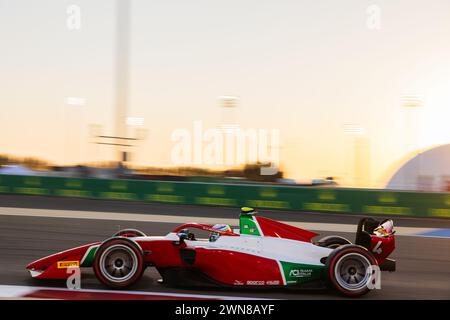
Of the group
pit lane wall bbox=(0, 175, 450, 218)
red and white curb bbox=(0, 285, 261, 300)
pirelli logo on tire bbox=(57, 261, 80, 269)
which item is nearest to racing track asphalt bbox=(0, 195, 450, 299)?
red and white curb bbox=(0, 285, 261, 300)

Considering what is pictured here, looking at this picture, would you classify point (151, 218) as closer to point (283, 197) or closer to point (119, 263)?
point (283, 197)

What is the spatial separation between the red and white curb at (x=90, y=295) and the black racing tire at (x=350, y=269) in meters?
0.83

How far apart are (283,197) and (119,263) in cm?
973

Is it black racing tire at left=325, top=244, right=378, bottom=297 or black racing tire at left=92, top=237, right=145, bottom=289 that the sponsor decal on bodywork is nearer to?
black racing tire at left=325, top=244, right=378, bottom=297

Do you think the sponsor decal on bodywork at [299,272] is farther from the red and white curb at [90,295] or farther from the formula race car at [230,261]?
the red and white curb at [90,295]

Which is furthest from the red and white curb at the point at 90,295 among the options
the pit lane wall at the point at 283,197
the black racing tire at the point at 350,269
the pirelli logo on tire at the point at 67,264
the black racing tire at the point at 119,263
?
the pit lane wall at the point at 283,197

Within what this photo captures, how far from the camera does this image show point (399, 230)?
12.3 m

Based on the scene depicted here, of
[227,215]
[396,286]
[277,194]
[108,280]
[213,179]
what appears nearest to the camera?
[108,280]

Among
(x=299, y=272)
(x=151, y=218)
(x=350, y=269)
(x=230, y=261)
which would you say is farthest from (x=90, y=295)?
(x=151, y=218)

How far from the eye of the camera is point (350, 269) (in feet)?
19.1
